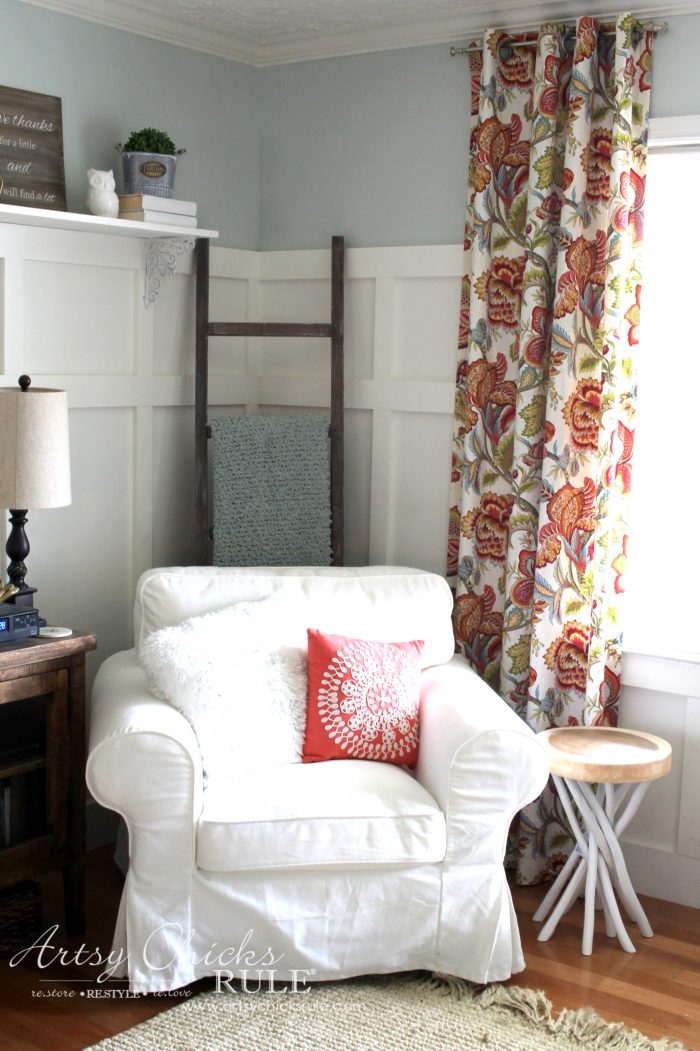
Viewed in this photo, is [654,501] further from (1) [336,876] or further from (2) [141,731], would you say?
(2) [141,731]

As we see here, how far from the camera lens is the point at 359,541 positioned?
3.95 meters

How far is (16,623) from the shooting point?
293cm

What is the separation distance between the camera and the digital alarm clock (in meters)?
2.90

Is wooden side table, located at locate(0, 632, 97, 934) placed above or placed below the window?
below

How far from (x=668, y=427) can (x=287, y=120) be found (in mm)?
1676

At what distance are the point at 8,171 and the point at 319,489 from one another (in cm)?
133

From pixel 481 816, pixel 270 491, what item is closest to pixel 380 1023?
pixel 481 816

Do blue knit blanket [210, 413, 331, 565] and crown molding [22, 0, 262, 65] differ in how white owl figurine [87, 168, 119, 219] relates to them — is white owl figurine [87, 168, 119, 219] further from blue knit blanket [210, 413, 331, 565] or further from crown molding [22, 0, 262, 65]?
blue knit blanket [210, 413, 331, 565]

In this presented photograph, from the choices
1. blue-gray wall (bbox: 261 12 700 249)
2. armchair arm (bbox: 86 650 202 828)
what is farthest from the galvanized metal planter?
armchair arm (bbox: 86 650 202 828)

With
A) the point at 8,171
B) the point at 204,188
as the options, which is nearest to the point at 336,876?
the point at 8,171

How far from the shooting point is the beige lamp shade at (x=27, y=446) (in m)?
2.85

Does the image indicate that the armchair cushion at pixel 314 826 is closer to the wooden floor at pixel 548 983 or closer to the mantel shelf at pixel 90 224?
the wooden floor at pixel 548 983

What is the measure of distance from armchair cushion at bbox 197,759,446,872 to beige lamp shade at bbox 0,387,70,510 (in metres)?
0.84

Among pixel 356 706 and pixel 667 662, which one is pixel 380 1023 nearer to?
pixel 356 706
